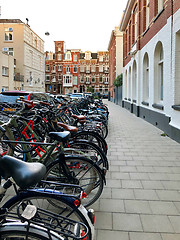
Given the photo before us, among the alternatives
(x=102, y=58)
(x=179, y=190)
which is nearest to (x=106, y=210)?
(x=179, y=190)

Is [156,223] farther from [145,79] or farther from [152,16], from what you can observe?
[145,79]

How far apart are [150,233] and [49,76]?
6552 centimetres

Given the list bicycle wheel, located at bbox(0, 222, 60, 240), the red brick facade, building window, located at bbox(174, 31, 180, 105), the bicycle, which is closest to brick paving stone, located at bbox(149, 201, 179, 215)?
the bicycle

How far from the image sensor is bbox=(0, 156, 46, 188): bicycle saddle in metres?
1.80

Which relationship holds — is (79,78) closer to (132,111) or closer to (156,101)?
(132,111)

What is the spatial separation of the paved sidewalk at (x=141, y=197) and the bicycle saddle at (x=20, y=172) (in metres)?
1.38

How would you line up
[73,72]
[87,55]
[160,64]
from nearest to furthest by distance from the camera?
[160,64], [73,72], [87,55]

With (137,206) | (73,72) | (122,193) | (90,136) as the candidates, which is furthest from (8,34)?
(137,206)

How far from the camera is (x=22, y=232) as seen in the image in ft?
5.64

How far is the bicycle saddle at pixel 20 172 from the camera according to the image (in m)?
1.80

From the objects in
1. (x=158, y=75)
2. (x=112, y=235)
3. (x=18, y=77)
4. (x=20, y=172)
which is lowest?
(x=112, y=235)

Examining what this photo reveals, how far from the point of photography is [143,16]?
14.7 m

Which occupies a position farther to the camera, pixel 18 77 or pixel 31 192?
pixel 18 77

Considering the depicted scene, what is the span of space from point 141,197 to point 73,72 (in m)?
62.8
